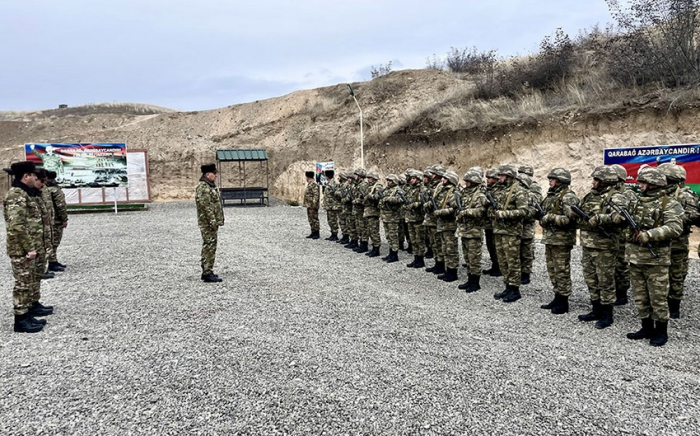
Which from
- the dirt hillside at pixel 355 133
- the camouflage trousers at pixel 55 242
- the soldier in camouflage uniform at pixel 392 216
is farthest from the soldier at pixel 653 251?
the camouflage trousers at pixel 55 242

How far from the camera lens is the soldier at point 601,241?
5.81 meters

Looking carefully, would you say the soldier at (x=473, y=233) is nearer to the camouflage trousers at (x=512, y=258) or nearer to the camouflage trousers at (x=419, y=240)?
the camouflage trousers at (x=512, y=258)

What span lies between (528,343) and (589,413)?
5.02ft

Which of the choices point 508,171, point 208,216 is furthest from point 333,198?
point 508,171

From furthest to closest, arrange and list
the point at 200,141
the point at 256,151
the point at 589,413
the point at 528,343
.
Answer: the point at 200,141
the point at 256,151
the point at 528,343
the point at 589,413

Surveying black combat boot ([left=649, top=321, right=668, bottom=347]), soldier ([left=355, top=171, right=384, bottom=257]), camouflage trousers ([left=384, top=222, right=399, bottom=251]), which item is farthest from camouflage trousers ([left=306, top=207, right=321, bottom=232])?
black combat boot ([left=649, top=321, right=668, bottom=347])

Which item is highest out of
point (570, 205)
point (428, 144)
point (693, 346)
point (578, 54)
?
point (578, 54)

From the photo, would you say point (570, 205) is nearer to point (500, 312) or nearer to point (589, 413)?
point (500, 312)

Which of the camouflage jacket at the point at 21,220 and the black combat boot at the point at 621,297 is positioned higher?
the camouflage jacket at the point at 21,220

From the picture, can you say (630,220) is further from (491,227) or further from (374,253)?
(374,253)

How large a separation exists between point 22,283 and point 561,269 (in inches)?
275

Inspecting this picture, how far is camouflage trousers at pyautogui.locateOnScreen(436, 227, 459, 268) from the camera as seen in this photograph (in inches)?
326

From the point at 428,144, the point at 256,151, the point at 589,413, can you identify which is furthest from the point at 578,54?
the point at 589,413

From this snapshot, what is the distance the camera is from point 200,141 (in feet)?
107
